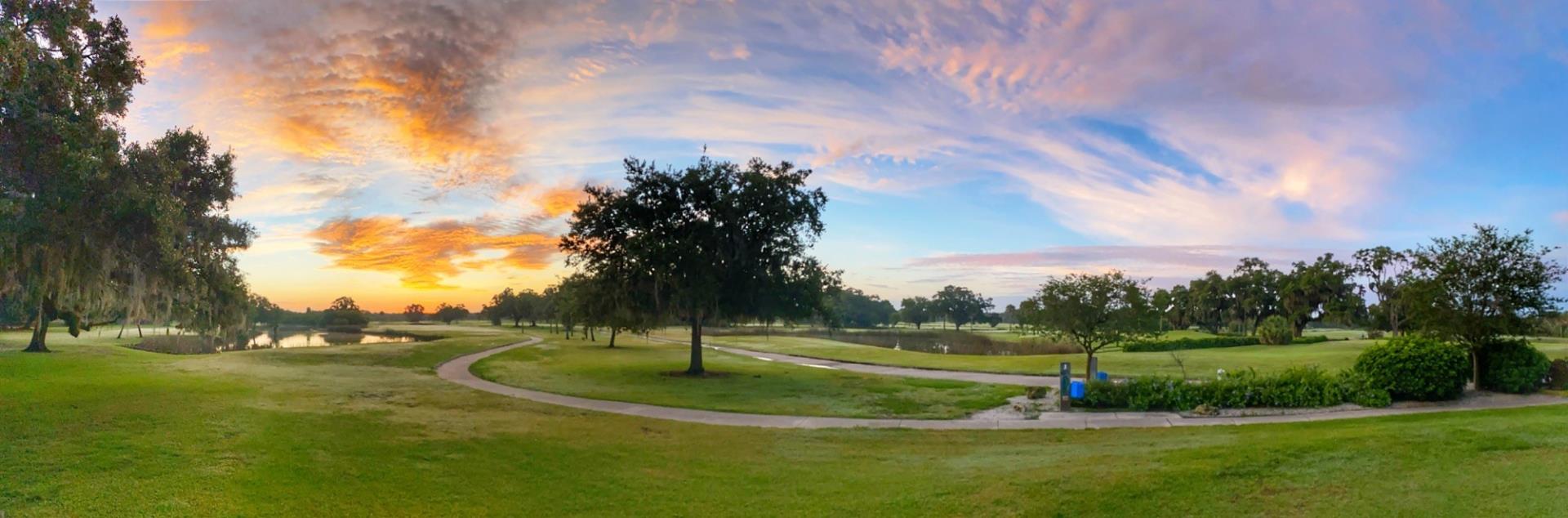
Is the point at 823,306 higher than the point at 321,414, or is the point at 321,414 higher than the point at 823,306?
the point at 823,306

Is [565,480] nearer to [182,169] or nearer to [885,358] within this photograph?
[182,169]

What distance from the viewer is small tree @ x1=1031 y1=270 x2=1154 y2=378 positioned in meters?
26.3

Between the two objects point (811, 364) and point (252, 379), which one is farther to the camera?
point (811, 364)

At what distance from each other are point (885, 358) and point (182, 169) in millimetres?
31357

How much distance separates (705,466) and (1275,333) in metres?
51.6

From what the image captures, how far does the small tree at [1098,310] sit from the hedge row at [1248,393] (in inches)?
293

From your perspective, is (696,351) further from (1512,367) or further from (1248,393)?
(1512,367)

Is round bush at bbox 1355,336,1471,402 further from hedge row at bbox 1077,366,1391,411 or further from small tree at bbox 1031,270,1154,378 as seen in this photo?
small tree at bbox 1031,270,1154,378

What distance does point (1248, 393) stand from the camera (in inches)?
710

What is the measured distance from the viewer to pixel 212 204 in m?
24.1

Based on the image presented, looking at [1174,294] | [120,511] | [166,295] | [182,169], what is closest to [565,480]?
[120,511]

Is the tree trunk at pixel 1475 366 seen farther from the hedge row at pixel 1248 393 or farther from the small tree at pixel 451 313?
the small tree at pixel 451 313

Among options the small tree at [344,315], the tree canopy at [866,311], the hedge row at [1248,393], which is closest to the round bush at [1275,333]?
the hedge row at [1248,393]

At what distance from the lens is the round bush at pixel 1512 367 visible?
18.9 meters
